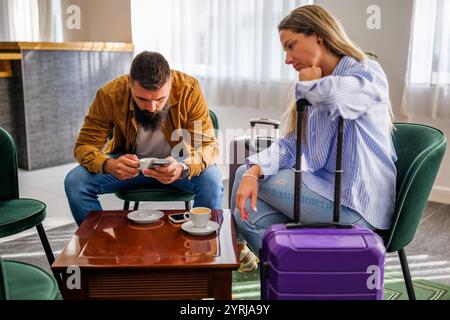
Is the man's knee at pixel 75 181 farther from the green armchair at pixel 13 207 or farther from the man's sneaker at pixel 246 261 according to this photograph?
the man's sneaker at pixel 246 261

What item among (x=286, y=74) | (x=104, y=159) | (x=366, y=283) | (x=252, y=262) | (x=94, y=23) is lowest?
(x=252, y=262)

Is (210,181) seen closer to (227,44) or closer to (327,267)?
(327,267)

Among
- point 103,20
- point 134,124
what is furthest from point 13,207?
point 103,20

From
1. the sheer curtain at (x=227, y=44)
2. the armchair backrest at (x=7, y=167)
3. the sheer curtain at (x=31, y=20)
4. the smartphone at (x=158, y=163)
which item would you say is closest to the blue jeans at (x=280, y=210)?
the smartphone at (x=158, y=163)

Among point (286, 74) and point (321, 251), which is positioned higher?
point (286, 74)

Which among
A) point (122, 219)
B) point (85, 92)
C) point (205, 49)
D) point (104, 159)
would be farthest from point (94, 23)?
point (122, 219)

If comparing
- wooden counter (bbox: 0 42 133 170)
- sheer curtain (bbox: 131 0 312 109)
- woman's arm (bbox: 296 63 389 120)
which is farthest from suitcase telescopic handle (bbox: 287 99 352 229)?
wooden counter (bbox: 0 42 133 170)

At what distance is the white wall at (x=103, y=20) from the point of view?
4.22 metres

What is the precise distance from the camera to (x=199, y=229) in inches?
50.7

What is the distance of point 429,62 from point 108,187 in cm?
199

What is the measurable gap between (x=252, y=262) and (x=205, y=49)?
221 cm

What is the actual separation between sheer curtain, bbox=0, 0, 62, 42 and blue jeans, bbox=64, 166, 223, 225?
3512mm
